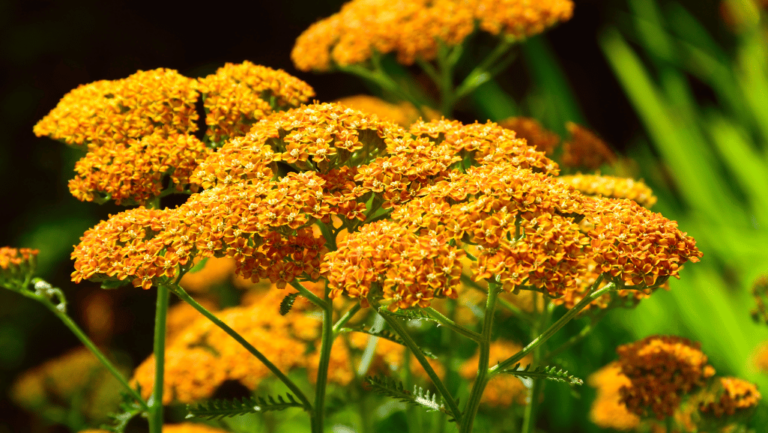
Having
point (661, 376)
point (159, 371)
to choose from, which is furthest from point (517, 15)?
point (159, 371)

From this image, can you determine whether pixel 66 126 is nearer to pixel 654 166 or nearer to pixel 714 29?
pixel 654 166

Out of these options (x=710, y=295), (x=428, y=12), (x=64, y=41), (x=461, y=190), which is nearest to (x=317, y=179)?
(x=461, y=190)

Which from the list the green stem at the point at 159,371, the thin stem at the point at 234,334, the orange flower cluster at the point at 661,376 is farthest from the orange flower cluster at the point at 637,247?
the green stem at the point at 159,371

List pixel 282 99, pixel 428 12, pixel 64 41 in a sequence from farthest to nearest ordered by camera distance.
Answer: pixel 64 41
pixel 428 12
pixel 282 99

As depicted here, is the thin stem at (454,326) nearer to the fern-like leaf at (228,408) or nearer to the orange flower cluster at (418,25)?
the fern-like leaf at (228,408)

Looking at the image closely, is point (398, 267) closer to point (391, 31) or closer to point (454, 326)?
point (454, 326)

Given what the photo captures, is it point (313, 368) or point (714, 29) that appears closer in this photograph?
point (313, 368)
